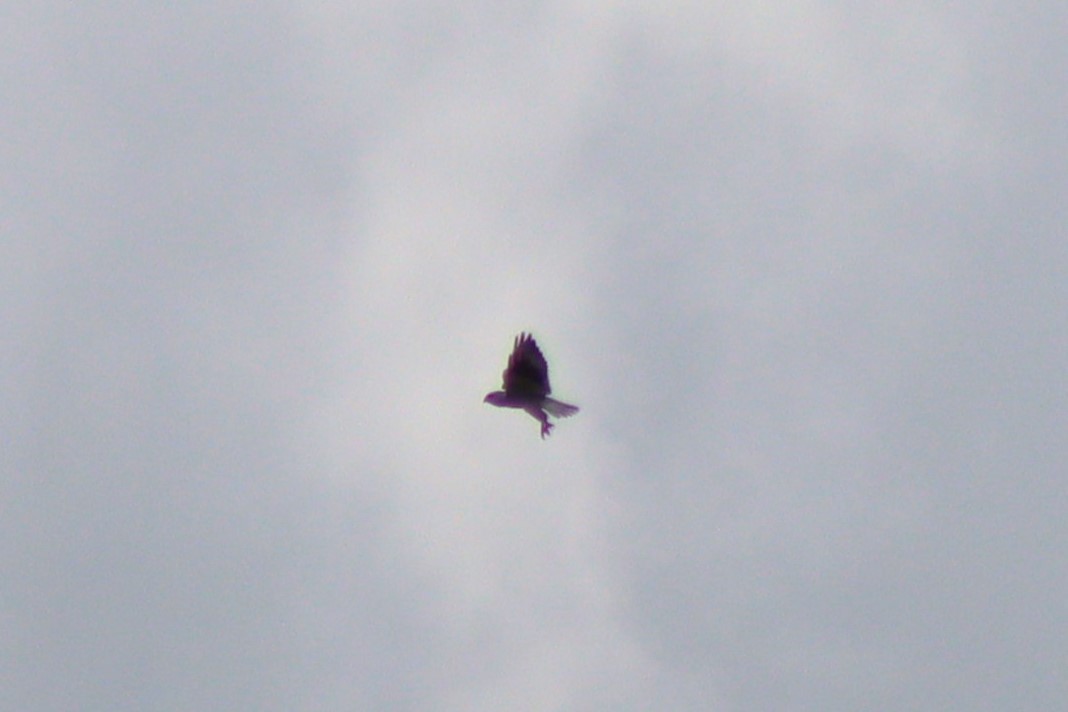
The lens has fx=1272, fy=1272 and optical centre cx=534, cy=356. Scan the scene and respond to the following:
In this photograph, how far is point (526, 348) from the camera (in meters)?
→ 41.7

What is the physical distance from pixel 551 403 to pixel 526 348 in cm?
202

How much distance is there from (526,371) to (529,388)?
624 millimetres

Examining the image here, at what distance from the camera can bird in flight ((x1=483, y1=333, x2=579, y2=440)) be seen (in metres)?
41.6

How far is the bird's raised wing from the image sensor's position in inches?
1636

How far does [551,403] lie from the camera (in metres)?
42.0

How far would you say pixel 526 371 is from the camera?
1640 inches

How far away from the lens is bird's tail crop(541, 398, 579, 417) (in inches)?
1637

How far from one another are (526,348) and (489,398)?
6.74 ft

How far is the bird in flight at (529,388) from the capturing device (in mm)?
41562

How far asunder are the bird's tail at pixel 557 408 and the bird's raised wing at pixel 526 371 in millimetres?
363

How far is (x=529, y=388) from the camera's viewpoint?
41906 millimetres

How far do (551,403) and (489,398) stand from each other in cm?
206

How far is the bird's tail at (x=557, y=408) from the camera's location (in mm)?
41581
